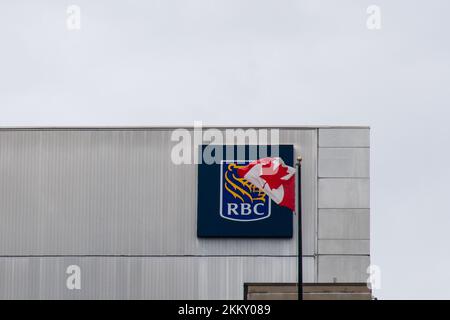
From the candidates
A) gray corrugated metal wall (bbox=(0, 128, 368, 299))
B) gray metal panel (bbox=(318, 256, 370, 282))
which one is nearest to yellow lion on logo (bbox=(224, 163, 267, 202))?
gray corrugated metal wall (bbox=(0, 128, 368, 299))

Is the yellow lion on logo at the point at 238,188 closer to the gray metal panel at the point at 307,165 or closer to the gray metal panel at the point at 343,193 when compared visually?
the gray metal panel at the point at 307,165

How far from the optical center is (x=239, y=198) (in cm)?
6091

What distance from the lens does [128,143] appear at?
62438 millimetres

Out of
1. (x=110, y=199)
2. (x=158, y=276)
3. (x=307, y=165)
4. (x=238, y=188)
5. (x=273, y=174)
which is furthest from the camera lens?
(x=110, y=199)

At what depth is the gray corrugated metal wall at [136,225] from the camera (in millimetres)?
60938

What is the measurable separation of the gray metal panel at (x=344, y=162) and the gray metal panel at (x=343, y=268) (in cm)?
377

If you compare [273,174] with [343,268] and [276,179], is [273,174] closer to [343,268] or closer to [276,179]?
[276,179]

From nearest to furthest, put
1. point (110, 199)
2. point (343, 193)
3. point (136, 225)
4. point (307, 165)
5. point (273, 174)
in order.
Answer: point (273, 174), point (343, 193), point (136, 225), point (307, 165), point (110, 199)

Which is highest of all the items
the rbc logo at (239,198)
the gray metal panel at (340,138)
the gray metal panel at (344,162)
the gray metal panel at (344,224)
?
the gray metal panel at (340,138)

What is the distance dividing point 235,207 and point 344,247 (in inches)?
205

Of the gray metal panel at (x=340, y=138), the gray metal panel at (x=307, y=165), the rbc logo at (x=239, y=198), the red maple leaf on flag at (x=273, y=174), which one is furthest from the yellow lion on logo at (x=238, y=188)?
the red maple leaf on flag at (x=273, y=174)

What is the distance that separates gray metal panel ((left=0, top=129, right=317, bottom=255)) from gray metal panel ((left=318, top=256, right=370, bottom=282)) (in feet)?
3.55

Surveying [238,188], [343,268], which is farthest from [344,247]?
[238,188]
